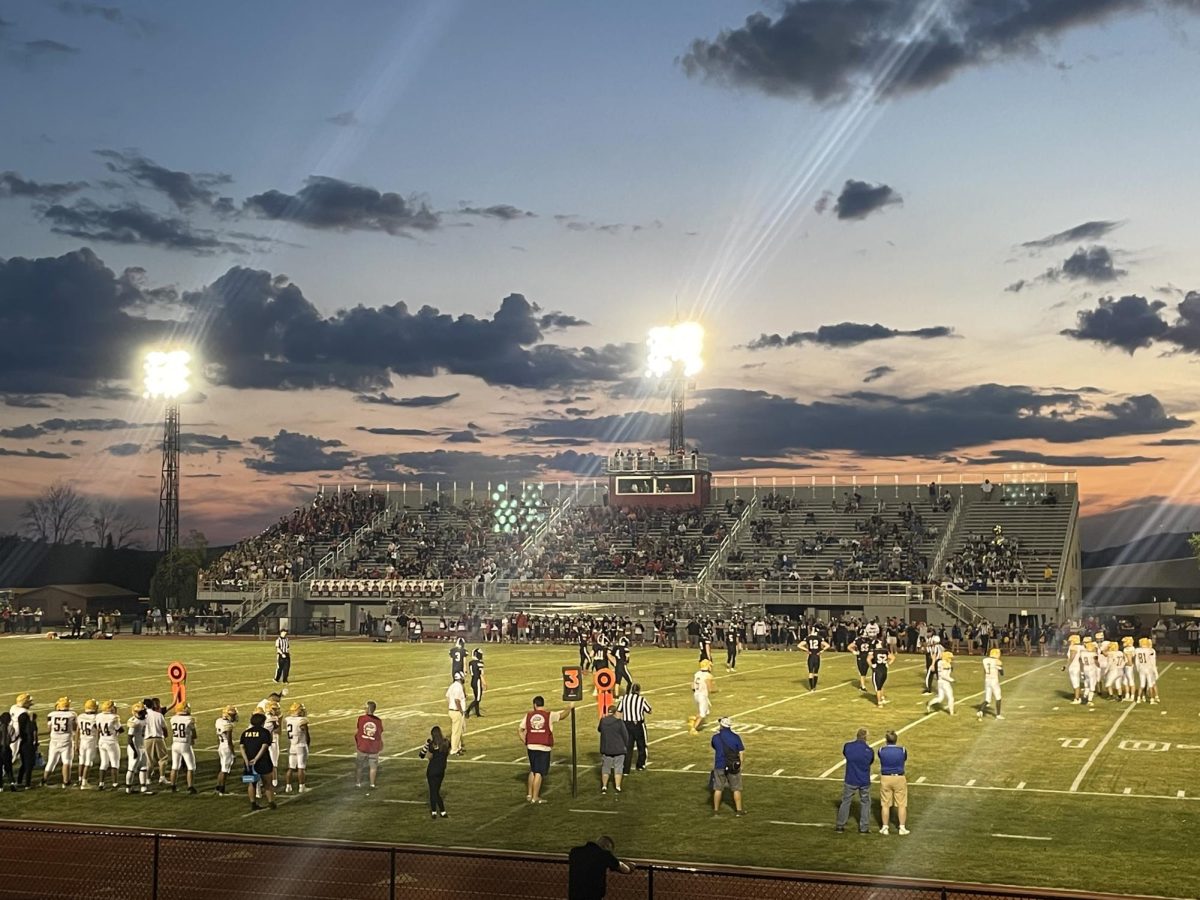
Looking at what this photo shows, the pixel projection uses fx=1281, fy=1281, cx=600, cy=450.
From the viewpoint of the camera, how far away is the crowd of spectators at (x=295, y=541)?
7212cm

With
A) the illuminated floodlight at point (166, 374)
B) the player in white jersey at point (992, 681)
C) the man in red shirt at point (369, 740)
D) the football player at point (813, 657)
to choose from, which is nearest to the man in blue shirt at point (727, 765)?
the man in red shirt at point (369, 740)

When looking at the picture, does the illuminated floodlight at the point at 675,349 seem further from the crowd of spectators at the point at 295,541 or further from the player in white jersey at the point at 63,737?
the player in white jersey at the point at 63,737

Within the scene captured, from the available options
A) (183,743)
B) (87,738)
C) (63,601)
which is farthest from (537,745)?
(63,601)

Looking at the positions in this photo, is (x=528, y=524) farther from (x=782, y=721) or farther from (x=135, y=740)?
(x=135, y=740)

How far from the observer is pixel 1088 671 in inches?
1208

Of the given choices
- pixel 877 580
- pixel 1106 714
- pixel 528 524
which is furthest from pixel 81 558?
pixel 1106 714

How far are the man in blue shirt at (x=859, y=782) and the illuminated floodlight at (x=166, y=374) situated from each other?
64097 mm

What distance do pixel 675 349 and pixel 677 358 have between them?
686mm

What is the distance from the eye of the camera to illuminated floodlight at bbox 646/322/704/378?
7656cm

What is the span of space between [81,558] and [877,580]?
8317 centimetres

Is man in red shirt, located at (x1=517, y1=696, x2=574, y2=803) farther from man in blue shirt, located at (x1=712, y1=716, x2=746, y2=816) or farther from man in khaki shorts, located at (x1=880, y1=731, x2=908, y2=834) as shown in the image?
man in khaki shorts, located at (x1=880, y1=731, x2=908, y2=834)

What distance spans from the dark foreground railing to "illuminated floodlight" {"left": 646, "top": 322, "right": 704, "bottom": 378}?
61.3 m

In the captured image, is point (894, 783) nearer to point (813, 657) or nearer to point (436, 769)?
point (436, 769)

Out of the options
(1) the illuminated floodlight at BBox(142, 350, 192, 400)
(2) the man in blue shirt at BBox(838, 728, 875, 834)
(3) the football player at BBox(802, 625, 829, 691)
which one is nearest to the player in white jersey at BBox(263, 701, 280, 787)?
(2) the man in blue shirt at BBox(838, 728, 875, 834)
